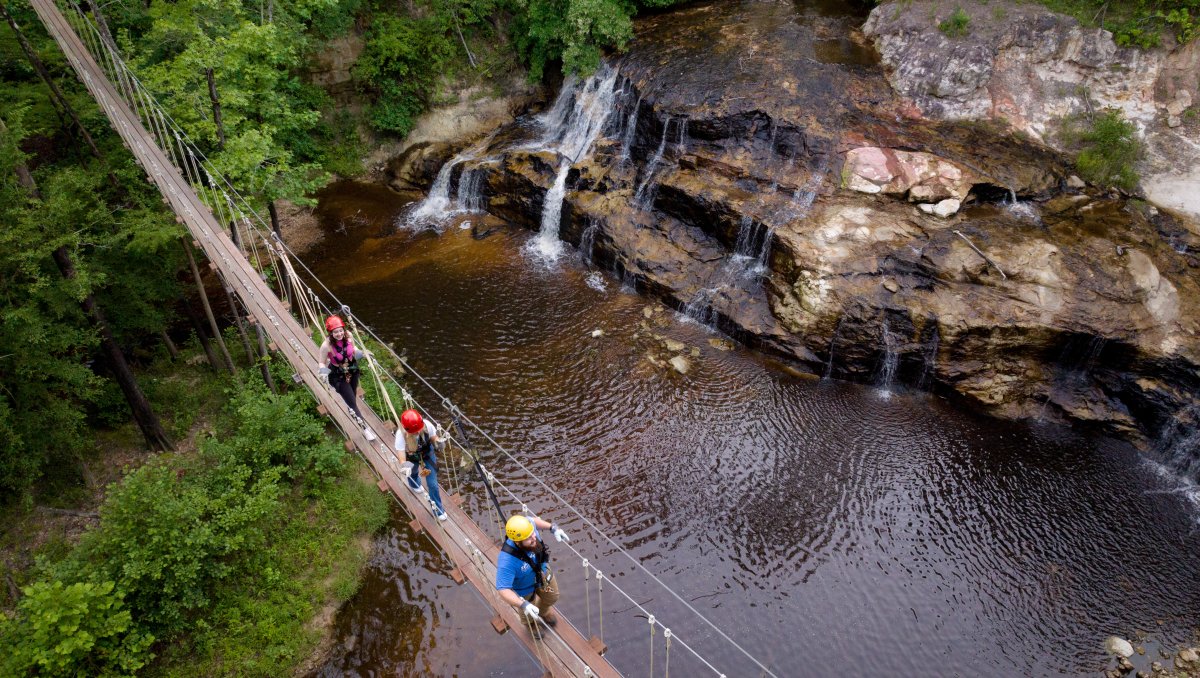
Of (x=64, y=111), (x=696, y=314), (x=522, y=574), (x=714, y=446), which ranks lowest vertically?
(x=714, y=446)

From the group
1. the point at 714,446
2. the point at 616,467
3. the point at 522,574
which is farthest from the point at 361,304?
the point at 522,574

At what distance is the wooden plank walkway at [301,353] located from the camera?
5.72 meters

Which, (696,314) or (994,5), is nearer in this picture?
(696,314)

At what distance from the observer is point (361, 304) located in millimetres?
14641

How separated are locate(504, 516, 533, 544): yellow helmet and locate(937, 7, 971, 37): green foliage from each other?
1653 centimetres

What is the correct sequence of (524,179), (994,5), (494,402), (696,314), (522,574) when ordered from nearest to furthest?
(522,574)
(494,402)
(696,314)
(994,5)
(524,179)

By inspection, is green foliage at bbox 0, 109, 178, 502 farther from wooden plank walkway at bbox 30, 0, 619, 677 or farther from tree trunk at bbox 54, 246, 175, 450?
wooden plank walkway at bbox 30, 0, 619, 677

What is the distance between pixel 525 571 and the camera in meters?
5.41

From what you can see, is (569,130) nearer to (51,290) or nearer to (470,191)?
(470,191)

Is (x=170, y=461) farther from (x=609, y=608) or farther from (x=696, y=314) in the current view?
(x=696, y=314)

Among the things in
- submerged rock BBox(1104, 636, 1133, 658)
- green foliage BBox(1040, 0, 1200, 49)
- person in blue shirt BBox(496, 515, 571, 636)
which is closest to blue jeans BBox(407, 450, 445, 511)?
person in blue shirt BBox(496, 515, 571, 636)

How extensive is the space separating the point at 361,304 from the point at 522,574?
35.8ft

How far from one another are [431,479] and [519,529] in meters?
2.07

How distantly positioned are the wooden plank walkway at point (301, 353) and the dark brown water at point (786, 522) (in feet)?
8.18
